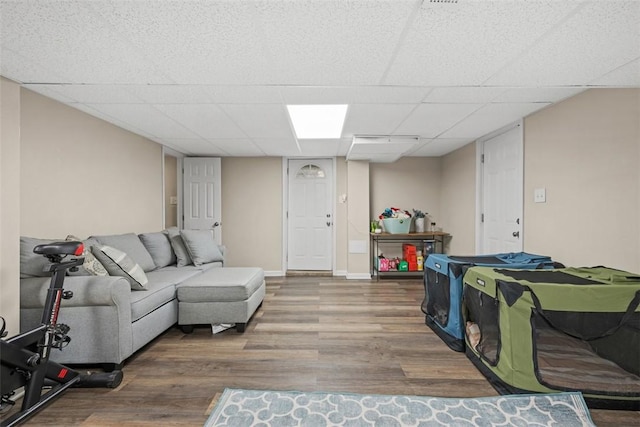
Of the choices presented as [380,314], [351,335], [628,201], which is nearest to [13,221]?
[351,335]

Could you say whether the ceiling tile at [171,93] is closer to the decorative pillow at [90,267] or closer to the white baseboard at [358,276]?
the decorative pillow at [90,267]

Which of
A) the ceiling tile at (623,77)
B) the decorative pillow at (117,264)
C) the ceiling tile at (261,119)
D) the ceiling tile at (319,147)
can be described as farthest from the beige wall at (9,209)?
the ceiling tile at (623,77)

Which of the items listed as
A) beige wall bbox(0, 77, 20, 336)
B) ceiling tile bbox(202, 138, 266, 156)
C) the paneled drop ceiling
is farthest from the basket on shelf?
beige wall bbox(0, 77, 20, 336)

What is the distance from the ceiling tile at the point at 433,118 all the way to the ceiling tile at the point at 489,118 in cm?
12

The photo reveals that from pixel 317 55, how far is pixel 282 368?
7.13 feet

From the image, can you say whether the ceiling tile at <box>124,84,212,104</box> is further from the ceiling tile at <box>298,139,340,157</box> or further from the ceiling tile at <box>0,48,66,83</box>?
the ceiling tile at <box>298,139,340,157</box>

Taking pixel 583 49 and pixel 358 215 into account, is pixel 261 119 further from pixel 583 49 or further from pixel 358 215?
pixel 358 215

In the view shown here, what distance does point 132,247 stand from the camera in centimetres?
317

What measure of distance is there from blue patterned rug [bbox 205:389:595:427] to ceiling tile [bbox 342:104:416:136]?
2363 mm

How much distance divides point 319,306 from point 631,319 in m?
2.71

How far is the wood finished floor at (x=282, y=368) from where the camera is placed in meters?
1.76

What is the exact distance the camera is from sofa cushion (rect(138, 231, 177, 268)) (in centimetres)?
352

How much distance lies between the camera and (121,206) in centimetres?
357

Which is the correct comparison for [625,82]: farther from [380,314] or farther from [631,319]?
[380,314]
